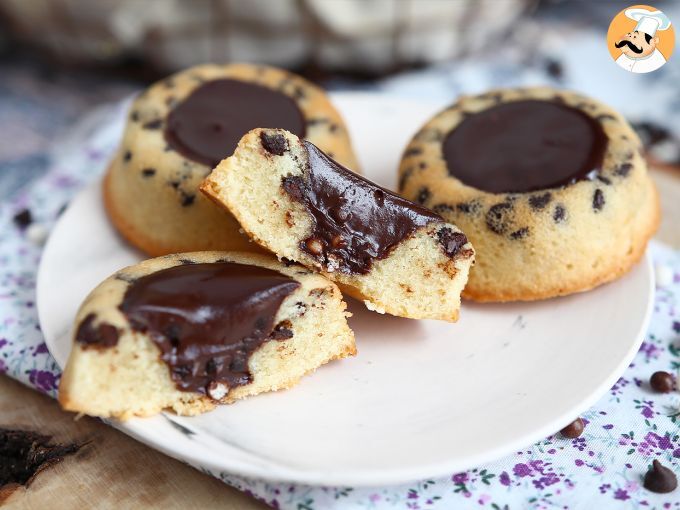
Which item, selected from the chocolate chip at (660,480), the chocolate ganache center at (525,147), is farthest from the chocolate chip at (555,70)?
the chocolate chip at (660,480)

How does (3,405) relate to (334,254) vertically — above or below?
below

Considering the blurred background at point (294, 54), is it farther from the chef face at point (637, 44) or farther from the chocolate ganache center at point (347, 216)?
the chocolate ganache center at point (347, 216)

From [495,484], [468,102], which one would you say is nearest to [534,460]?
[495,484]

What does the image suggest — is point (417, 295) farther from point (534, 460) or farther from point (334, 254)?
point (534, 460)

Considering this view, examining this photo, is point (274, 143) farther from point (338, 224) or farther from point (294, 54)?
point (294, 54)

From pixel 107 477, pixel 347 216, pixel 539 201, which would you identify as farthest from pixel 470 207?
pixel 107 477
